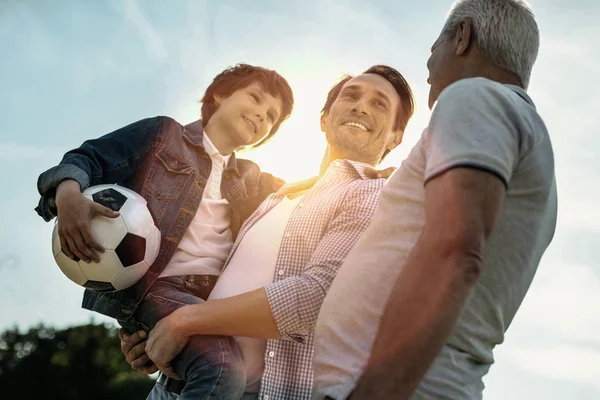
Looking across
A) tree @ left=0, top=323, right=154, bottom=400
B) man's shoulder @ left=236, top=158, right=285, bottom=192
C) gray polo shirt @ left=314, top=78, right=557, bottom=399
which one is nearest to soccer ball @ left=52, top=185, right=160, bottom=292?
man's shoulder @ left=236, top=158, right=285, bottom=192

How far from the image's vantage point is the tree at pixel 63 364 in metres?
46.0

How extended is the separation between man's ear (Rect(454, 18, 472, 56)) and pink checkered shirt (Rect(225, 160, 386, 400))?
1001 mm

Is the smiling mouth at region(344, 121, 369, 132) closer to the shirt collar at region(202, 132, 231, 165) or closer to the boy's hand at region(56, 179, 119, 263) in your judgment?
the shirt collar at region(202, 132, 231, 165)

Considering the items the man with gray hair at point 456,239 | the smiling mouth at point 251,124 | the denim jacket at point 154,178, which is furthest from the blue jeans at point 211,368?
the smiling mouth at point 251,124

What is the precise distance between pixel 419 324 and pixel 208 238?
2.40 m

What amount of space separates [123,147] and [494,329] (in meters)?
2.58

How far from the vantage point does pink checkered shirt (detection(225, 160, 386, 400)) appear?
2752 mm

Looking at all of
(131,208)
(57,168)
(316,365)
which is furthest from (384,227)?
(57,168)

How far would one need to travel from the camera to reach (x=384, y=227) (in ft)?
6.50

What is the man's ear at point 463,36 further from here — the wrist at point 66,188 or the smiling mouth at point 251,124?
the smiling mouth at point 251,124

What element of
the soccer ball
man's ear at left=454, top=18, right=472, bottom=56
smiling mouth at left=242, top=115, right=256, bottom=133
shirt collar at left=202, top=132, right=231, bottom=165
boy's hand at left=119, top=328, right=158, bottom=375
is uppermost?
smiling mouth at left=242, top=115, right=256, bottom=133

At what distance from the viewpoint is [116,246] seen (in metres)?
3.28

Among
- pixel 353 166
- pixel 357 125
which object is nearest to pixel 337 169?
pixel 353 166

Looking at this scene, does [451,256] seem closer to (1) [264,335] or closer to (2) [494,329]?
(2) [494,329]
